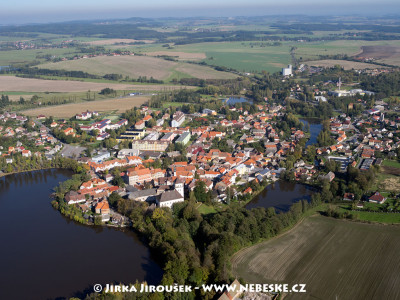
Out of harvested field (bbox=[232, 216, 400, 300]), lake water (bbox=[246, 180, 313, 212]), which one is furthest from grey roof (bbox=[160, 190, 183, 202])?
harvested field (bbox=[232, 216, 400, 300])

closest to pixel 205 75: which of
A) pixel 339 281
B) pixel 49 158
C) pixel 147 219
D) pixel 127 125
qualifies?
pixel 127 125

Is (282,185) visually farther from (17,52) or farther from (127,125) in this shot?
(17,52)

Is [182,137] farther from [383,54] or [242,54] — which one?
[383,54]

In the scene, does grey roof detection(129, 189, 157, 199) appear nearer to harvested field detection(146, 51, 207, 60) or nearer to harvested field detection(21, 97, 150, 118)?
harvested field detection(21, 97, 150, 118)

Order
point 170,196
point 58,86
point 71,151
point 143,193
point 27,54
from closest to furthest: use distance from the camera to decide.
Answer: point 170,196
point 143,193
point 71,151
point 58,86
point 27,54

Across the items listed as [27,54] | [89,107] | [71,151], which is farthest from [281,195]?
[27,54]

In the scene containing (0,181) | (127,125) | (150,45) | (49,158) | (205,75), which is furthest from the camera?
(150,45)

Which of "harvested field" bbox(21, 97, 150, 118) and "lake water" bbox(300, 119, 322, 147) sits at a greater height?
"harvested field" bbox(21, 97, 150, 118)
